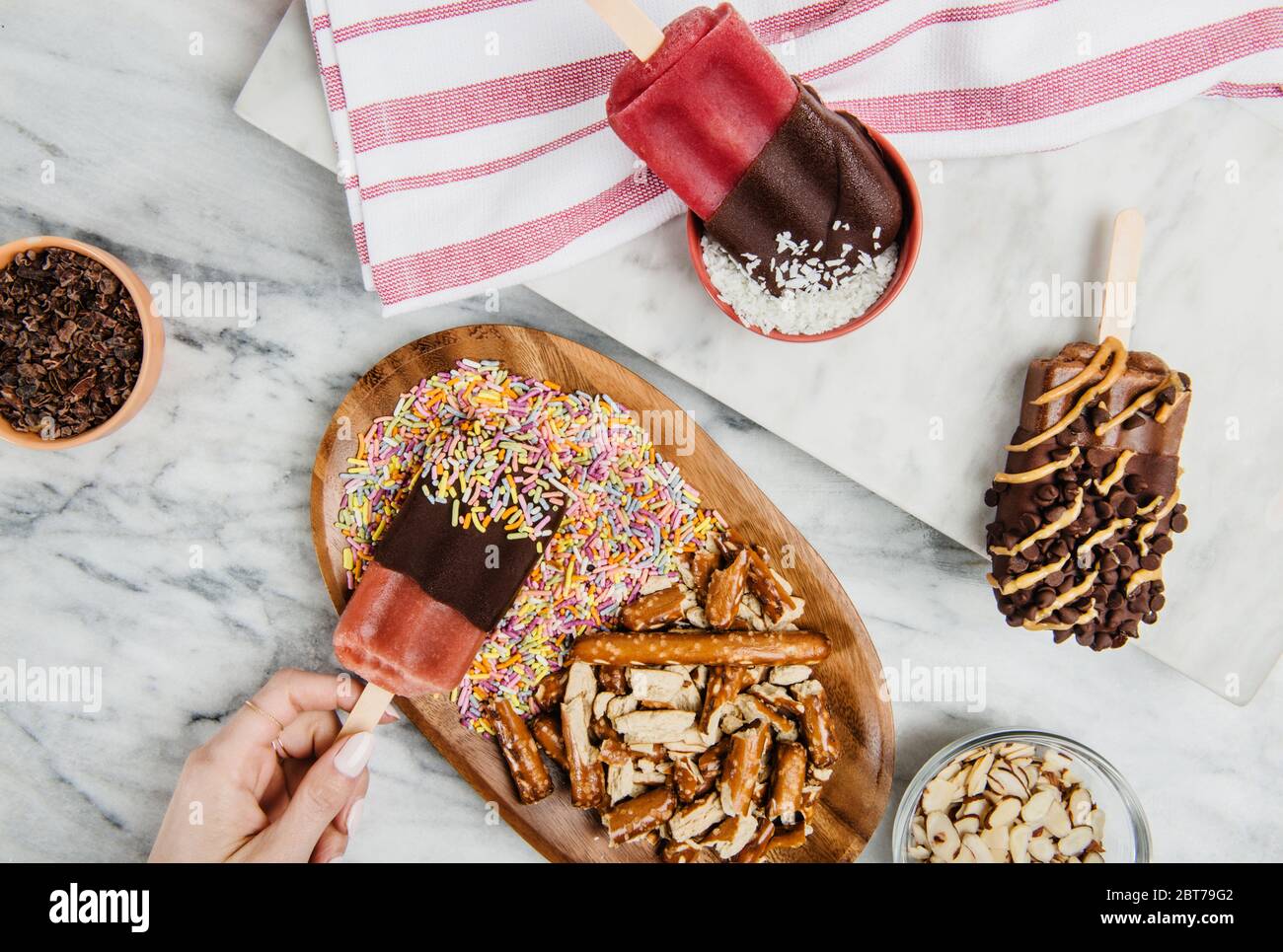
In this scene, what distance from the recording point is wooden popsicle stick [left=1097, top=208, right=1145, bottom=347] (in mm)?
1921

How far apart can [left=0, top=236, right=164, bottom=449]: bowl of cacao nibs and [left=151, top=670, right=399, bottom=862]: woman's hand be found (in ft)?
2.48

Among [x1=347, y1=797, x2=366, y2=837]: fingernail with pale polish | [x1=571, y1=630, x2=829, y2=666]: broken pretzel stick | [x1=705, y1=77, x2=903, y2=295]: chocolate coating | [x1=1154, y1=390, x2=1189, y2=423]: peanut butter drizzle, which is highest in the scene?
[x1=705, y1=77, x2=903, y2=295]: chocolate coating

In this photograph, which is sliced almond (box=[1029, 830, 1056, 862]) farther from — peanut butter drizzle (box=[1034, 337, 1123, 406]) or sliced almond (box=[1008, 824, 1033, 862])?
peanut butter drizzle (box=[1034, 337, 1123, 406])

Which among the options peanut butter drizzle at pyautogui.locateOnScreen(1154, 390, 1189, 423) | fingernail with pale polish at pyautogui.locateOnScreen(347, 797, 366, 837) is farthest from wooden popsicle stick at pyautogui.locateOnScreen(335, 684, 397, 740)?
peanut butter drizzle at pyautogui.locateOnScreen(1154, 390, 1189, 423)

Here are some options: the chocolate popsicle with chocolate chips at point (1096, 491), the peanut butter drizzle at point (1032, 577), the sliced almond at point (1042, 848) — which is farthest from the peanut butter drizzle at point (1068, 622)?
the sliced almond at point (1042, 848)

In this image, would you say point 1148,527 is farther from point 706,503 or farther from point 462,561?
point 462,561

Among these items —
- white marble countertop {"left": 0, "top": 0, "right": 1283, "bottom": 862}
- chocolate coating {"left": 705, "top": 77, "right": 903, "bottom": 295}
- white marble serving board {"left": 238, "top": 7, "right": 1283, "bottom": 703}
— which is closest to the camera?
chocolate coating {"left": 705, "top": 77, "right": 903, "bottom": 295}

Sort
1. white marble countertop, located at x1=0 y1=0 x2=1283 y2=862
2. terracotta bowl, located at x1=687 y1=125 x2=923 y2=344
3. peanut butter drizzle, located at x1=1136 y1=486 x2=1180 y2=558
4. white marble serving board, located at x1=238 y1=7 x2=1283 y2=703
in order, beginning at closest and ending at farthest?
1. terracotta bowl, located at x1=687 y1=125 x2=923 y2=344
2. peanut butter drizzle, located at x1=1136 y1=486 x2=1180 y2=558
3. white marble serving board, located at x1=238 y1=7 x2=1283 y2=703
4. white marble countertop, located at x1=0 y1=0 x2=1283 y2=862

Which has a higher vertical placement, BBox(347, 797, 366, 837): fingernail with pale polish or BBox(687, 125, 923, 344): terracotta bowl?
BBox(687, 125, 923, 344): terracotta bowl

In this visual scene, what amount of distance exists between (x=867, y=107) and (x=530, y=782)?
172 centimetres

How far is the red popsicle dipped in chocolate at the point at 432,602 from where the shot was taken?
1916 mm

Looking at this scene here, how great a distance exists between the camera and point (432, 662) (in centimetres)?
192

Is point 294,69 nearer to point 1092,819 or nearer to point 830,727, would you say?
point 830,727
